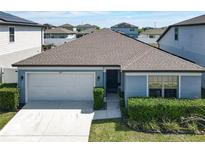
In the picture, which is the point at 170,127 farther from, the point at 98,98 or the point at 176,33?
the point at 176,33

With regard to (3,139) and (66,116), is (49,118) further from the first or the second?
(3,139)

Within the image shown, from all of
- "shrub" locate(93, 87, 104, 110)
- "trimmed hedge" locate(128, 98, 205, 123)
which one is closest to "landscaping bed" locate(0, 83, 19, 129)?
"shrub" locate(93, 87, 104, 110)

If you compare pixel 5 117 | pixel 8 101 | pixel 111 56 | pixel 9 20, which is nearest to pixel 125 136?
pixel 5 117

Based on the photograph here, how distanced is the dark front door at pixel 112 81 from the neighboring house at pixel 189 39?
6.37 metres

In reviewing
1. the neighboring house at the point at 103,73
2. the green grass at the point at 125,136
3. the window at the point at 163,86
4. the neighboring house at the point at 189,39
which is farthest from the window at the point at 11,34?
the green grass at the point at 125,136

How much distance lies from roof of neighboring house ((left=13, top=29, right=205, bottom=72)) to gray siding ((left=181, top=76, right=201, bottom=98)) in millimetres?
549

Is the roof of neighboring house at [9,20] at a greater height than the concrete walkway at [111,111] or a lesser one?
greater

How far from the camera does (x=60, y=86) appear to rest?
737 inches

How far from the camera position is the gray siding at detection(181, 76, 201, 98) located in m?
16.5

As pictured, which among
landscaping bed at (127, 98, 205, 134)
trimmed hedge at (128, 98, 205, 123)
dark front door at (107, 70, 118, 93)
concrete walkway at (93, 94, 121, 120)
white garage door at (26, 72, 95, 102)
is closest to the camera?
landscaping bed at (127, 98, 205, 134)

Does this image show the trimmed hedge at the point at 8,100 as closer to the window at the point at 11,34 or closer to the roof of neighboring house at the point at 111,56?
the roof of neighboring house at the point at 111,56

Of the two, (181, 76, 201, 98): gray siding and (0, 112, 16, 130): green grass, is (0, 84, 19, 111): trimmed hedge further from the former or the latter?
(181, 76, 201, 98): gray siding

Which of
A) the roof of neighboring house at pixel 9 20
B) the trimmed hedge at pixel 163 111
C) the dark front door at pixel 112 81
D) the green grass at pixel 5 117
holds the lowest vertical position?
the green grass at pixel 5 117

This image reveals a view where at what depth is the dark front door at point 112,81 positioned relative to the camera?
20641mm
